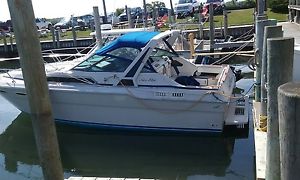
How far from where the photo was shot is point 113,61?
31.5 ft

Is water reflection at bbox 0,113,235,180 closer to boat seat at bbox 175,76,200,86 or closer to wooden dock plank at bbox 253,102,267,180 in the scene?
boat seat at bbox 175,76,200,86

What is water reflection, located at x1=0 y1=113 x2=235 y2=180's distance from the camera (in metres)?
7.98

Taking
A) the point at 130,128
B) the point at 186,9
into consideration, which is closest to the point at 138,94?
the point at 130,128

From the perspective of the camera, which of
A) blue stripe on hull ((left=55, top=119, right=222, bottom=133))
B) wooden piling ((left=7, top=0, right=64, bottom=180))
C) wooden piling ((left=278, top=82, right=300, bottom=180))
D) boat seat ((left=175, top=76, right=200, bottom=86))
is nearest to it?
wooden piling ((left=278, top=82, right=300, bottom=180))

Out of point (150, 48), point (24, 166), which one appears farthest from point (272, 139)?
point (24, 166)

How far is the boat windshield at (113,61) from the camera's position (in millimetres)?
9484

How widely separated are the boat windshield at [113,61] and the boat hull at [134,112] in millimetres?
670

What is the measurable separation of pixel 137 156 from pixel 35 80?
5088mm

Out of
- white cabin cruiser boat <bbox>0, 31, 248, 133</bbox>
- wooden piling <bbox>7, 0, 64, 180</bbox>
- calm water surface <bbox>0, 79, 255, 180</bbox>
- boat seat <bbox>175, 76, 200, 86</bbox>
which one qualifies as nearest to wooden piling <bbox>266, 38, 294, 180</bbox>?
wooden piling <bbox>7, 0, 64, 180</bbox>

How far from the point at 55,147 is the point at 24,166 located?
16.4 feet

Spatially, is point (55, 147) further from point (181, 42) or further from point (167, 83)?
point (181, 42)

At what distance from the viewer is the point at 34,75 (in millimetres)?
3832

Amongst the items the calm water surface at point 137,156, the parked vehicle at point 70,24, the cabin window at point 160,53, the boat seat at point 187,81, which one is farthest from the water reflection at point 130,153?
the parked vehicle at point 70,24

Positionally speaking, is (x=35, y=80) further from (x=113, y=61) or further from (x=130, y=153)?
(x=113, y=61)
